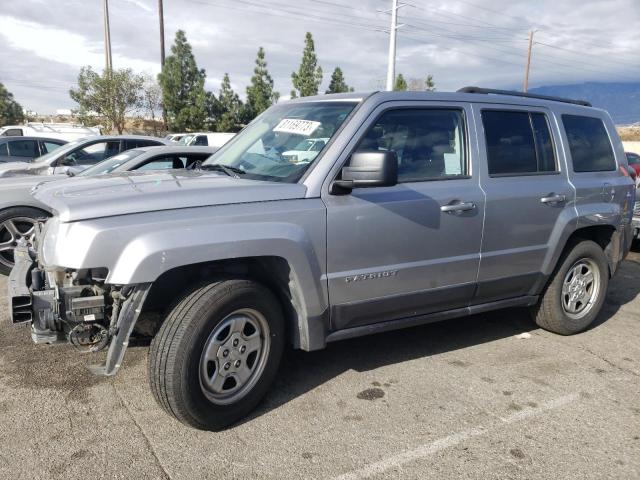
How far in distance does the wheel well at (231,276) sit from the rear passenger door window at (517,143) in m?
1.81

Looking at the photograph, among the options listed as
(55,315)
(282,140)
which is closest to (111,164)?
(282,140)

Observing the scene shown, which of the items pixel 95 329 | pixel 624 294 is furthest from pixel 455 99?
pixel 624 294

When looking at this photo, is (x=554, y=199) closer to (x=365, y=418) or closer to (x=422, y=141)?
(x=422, y=141)

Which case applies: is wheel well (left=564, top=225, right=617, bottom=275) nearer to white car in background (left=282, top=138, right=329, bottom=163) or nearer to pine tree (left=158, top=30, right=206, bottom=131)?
white car in background (left=282, top=138, right=329, bottom=163)

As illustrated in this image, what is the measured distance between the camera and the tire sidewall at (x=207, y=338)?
2.93m

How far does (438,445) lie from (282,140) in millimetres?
2184

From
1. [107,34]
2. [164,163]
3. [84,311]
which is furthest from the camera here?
[107,34]

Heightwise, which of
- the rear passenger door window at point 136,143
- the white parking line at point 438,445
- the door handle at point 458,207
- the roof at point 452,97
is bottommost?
the white parking line at point 438,445

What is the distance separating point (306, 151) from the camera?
357 centimetres

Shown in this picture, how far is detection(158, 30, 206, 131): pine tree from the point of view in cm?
3431

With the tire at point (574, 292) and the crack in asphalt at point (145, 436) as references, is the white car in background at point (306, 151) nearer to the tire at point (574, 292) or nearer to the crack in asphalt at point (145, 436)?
the crack in asphalt at point (145, 436)

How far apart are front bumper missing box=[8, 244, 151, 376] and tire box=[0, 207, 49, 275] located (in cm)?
322

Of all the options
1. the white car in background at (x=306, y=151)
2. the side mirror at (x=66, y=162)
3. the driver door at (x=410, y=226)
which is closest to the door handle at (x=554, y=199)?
the driver door at (x=410, y=226)

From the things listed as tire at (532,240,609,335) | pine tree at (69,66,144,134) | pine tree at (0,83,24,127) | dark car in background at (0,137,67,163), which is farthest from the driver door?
pine tree at (0,83,24,127)
